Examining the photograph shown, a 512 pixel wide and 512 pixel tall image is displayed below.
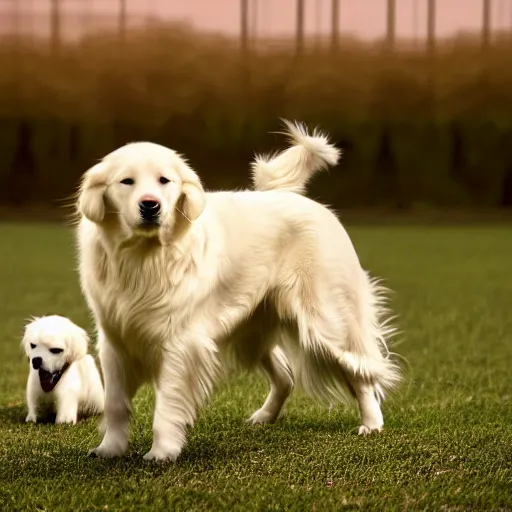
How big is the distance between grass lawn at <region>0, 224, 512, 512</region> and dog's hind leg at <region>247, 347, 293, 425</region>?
92 millimetres

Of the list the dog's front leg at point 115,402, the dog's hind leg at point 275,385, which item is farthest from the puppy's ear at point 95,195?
the dog's hind leg at point 275,385

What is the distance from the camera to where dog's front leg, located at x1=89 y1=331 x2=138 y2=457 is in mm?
4727

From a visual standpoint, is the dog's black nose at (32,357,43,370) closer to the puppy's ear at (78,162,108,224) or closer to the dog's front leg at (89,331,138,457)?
the dog's front leg at (89,331,138,457)

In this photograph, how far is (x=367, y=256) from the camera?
709 inches

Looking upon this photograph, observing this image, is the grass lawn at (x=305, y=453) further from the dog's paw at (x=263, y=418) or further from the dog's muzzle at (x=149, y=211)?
the dog's muzzle at (x=149, y=211)

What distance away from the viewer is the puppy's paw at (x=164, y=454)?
178 inches

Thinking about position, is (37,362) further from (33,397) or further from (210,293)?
(210,293)

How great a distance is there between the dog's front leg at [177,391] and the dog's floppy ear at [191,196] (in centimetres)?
53

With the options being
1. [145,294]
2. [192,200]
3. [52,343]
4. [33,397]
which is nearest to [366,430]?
[145,294]

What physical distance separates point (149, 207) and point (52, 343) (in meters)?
1.64

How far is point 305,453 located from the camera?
471 cm

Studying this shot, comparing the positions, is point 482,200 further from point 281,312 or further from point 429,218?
point 281,312

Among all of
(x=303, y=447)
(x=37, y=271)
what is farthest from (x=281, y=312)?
(x=37, y=271)

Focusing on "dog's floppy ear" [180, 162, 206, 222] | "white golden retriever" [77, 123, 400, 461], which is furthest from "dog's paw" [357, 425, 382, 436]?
"dog's floppy ear" [180, 162, 206, 222]
